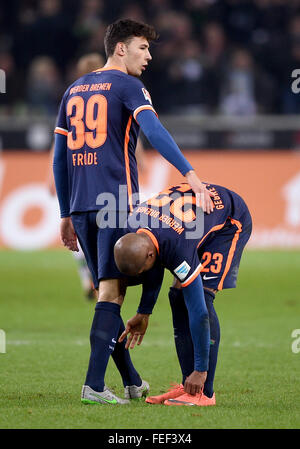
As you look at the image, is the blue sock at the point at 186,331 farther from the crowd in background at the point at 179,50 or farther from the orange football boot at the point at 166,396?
the crowd in background at the point at 179,50

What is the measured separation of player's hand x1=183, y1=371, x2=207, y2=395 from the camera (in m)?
5.06

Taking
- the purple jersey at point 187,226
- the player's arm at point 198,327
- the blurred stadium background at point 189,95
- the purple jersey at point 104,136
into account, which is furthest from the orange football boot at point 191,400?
the blurred stadium background at point 189,95

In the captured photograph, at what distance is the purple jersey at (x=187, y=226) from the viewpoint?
16.2 ft

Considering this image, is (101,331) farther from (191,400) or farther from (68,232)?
(68,232)

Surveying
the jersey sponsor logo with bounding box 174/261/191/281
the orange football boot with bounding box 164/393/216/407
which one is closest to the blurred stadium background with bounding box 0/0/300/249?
the orange football boot with bounding box 164/393/216/407

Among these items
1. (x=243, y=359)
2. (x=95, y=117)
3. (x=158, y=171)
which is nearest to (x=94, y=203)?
(x=95, y=117)

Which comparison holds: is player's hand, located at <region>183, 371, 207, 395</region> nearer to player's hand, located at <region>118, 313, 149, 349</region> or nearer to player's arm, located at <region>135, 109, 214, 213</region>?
player's hand, located at <region>118, 313, 149, 349</region>

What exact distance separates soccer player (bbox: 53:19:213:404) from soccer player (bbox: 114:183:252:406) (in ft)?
0.50

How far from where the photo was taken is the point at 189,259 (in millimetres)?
4949

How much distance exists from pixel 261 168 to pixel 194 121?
51.6 inches

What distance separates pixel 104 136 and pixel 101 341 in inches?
48.1

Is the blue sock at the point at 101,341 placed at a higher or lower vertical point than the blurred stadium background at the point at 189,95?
lower

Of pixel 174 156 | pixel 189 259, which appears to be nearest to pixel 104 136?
pixel 174 156
